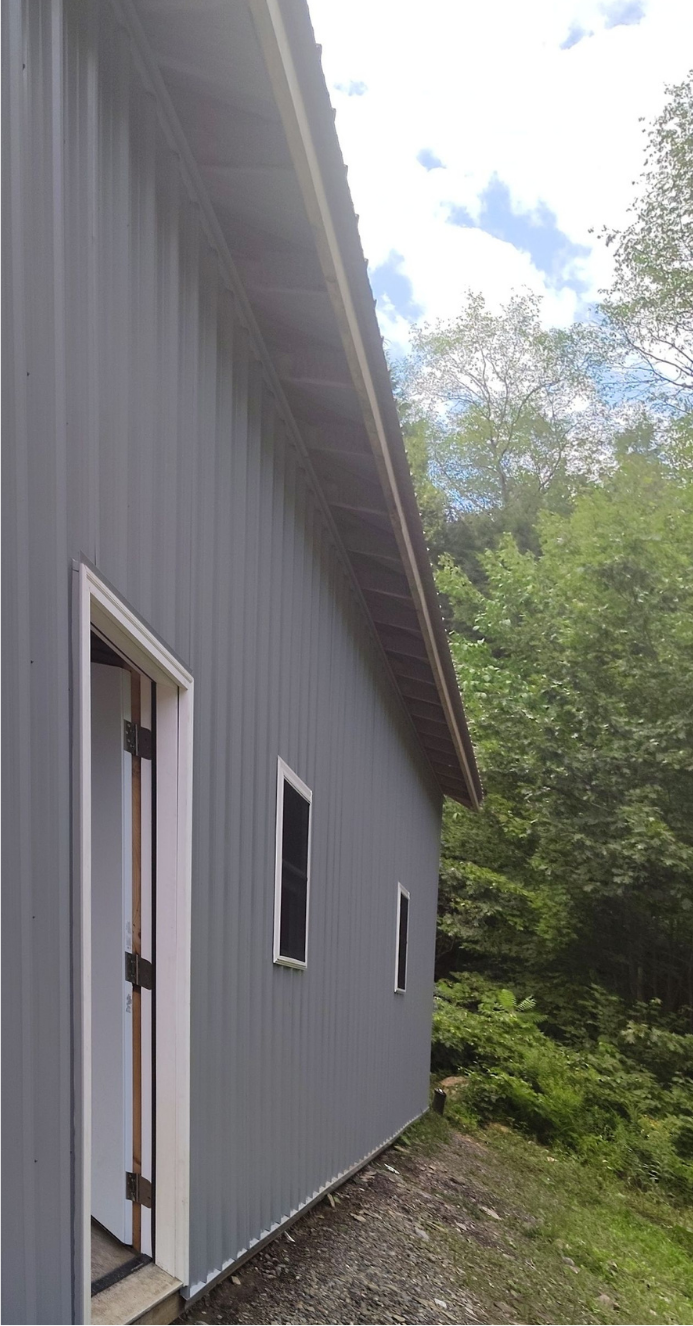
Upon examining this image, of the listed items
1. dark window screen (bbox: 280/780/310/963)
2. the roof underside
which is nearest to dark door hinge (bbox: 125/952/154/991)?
dark window screen (bbox: 280/780/310/963)

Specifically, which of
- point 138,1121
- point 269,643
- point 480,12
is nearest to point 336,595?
point 269,643

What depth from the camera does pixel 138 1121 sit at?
3480 millimetres

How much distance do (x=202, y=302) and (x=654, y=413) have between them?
72.6 ft

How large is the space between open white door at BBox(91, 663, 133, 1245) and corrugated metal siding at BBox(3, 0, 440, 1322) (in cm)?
26

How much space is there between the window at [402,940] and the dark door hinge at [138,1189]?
507 centimetres

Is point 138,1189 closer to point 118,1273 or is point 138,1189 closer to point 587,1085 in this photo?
point 118,1273

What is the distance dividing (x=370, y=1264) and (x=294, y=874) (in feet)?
6.46

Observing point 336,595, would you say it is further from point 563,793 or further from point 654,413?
point 654,413

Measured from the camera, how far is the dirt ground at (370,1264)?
13.0ft

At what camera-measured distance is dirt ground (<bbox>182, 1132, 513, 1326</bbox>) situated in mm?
3965

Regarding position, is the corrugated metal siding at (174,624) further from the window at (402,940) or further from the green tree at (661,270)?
the green tree at (661,270)

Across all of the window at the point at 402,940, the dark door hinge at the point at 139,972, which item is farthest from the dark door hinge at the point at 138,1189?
the window at the point at 402,940

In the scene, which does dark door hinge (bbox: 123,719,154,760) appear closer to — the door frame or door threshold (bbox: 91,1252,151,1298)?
the door frame

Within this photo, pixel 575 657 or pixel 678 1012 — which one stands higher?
pixel 575 657
